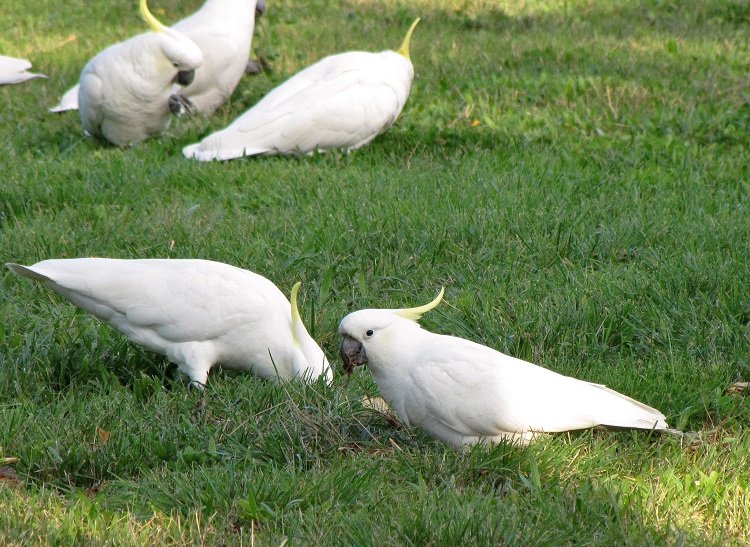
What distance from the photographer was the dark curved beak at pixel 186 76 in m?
5.04

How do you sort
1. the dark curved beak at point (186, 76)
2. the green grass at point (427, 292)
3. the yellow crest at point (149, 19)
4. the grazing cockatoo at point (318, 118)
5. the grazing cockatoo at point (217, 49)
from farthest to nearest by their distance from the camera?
the grazing cockatoo at point (217, 49) < the dark curved beak at point (186, 76) < the grazing cockatoo at point (318, 118) < the yellow crest at point (149, 19) < the green grass at point (427, 292)

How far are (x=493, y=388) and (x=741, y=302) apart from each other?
1.17 meters

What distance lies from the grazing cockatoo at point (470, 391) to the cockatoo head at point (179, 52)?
297 centimetres

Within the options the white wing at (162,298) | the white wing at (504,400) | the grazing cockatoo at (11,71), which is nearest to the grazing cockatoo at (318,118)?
the grazing cockatoo at (11,71)

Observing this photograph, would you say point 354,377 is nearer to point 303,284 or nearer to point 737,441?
point 303,284

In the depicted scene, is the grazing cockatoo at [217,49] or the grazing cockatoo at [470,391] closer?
the grazing cockatoo at [470,391]

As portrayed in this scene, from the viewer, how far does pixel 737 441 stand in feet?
7.95

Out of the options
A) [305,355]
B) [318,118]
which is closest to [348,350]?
[305,355]

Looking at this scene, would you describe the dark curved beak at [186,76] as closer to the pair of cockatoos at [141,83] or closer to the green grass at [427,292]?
the pair of cockatoos at [141,83]

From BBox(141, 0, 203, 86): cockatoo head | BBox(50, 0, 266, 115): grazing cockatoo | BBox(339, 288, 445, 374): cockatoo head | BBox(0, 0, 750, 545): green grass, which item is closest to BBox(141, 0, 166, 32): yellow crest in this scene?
BBox(141, 0, 203, 86): cockatoo head

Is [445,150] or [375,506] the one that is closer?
[375,506]

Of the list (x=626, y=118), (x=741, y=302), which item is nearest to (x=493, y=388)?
(x=741, y=302)

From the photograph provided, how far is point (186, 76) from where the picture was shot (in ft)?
16.6

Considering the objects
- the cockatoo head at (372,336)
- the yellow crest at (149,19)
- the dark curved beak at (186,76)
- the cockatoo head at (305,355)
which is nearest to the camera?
the cockatoo head at (372,336)
